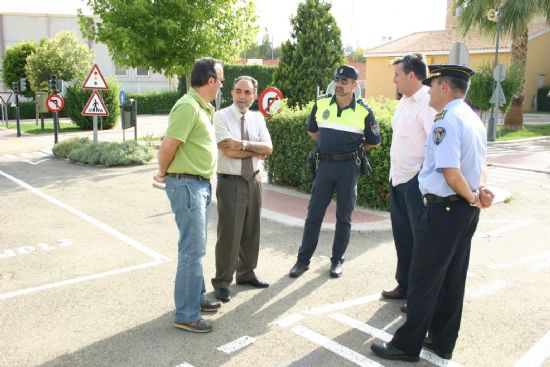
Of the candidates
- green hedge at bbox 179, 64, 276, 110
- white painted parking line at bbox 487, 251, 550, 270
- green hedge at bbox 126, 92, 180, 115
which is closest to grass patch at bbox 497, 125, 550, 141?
white painted parking line at bbox 487, 251, 550, 270

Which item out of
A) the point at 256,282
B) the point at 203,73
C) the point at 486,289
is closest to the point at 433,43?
the point at 486,289

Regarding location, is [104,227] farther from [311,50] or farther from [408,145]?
[311,50]

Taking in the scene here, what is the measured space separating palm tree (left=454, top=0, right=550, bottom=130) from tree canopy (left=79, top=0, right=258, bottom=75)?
10355 millimetres

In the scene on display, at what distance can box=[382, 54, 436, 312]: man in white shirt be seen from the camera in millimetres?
4391

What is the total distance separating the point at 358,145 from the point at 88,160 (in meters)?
9.99

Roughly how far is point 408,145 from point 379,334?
62.2 inches

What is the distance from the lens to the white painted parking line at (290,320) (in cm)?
420

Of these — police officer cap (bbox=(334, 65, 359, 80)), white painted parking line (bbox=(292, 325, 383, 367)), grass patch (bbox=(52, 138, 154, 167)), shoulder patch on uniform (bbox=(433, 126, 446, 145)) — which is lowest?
white painted parking line (bbox=(292, 325, 383, 367))

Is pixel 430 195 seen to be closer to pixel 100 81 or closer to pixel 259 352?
pixel 259 352

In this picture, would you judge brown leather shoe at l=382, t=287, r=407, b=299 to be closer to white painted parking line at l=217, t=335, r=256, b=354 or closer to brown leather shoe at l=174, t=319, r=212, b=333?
white painted parking line at l=217, t=335, r=256, b=354

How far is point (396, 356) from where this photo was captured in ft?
12.0

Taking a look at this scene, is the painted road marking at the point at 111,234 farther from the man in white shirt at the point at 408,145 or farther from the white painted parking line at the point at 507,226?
the white painted parking line at the point at 507,226

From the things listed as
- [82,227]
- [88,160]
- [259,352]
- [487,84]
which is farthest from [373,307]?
[487,84]

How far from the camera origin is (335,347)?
3822mm
